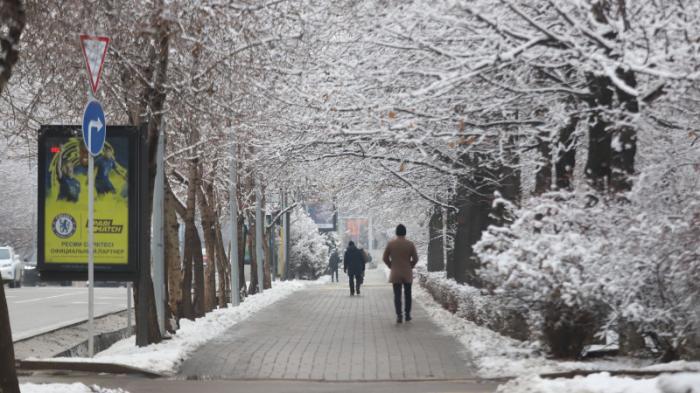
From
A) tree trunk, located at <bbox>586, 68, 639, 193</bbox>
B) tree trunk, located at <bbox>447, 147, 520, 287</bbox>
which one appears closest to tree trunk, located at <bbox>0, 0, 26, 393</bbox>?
tree trunk, located at <bbox>586, 68, 639, 193</bbox>

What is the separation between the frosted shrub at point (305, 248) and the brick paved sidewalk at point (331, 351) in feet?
133

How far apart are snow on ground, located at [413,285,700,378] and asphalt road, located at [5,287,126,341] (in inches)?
293

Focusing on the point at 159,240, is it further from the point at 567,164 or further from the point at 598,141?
the point at 598,141

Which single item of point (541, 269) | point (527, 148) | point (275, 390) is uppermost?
point (527, 148)

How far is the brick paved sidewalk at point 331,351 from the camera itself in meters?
12.5

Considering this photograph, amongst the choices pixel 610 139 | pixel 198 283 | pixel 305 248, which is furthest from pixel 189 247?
pixel 305 248

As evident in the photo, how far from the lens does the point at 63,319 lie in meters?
25.2

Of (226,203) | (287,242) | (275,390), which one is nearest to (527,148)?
(275,390)

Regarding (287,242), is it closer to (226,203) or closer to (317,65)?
(226,203)

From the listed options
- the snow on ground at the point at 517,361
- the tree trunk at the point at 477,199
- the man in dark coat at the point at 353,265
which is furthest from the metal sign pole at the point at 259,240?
the snow on ground at the point at 517,361

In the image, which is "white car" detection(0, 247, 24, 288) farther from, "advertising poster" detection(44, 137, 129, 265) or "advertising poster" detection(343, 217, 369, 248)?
"advertising poster" detection(343, 217, 369, 248)

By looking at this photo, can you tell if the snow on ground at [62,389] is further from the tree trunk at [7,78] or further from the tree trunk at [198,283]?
the tree trunk at [198,283]

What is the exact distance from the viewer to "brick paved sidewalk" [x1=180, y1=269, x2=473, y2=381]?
12547mm

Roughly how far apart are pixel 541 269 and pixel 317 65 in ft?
22.4
